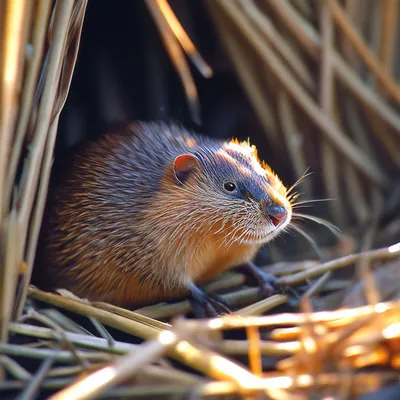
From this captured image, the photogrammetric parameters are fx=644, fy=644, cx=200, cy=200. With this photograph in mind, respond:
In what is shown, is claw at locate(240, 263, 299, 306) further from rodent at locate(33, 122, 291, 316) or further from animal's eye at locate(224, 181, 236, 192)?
animal's eye at locate(224, 181, 236, 192)

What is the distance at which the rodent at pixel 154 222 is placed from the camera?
325 cm

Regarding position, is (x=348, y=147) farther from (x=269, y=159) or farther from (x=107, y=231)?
(x=107, y=231)

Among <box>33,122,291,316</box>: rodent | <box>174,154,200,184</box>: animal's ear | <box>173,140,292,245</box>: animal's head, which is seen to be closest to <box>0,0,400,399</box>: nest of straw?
<box>33,122,291,316</box>: rodent

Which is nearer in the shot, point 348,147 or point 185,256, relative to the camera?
point 185,256

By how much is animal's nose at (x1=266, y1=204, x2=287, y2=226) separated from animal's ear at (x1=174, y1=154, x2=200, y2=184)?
46 centimetres

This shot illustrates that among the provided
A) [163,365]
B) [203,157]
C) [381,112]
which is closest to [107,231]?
[203,157]

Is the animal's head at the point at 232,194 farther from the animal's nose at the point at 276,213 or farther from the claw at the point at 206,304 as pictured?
the claw at the point at 206,304

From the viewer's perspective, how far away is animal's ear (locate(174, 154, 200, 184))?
10.9 ft

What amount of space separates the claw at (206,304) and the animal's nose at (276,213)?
49 centimetres

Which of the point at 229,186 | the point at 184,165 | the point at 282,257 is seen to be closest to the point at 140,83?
the point at 282,257

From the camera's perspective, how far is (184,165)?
336 centimetres

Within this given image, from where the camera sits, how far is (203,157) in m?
3.41

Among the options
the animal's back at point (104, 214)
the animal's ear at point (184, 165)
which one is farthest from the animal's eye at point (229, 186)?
the animal's back at point (104, 214)

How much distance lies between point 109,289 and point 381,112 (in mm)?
2291
